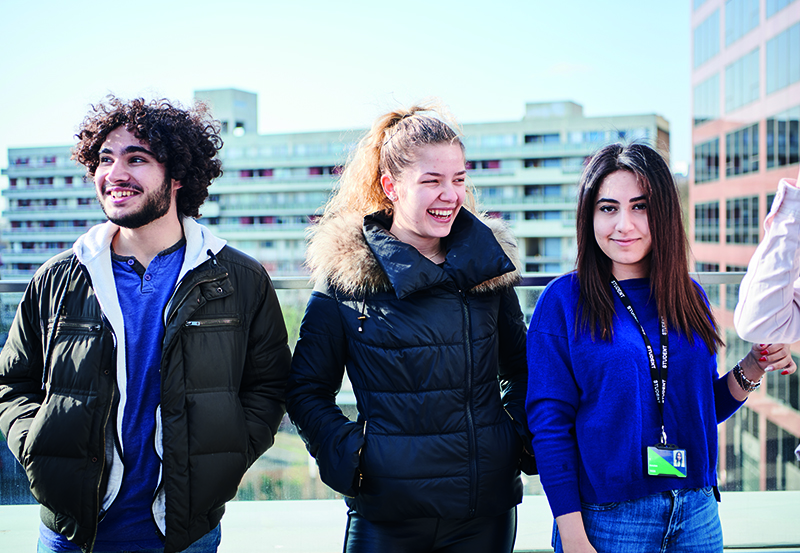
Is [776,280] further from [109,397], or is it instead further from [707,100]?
[707,100]

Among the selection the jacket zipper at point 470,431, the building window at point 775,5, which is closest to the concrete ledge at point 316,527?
the jacket zipper at point 470,431

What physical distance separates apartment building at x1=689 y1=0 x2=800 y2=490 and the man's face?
1309 inches

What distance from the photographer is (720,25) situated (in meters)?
48.1

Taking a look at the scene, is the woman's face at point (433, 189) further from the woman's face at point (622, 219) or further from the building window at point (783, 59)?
the building window at point (783, 59)

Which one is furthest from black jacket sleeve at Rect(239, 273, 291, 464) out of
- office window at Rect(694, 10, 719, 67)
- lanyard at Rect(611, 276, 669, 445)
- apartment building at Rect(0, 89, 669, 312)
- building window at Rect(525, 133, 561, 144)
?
building window at Rect(525, 133, 561, 144)

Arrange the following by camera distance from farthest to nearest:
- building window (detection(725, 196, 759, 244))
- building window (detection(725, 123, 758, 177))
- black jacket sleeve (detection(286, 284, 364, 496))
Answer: building window (detection(725, 123, 758, 177)) < building window (detection(725, 196, 759, 244)) < black jacket sleeve (detection(286, 284, 364, 496))

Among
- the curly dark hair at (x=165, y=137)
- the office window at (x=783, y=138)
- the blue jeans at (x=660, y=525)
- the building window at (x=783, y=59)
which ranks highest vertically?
the building window at (x=783, y=59)

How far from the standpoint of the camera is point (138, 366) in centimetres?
188

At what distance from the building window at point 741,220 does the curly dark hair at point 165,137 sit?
44431 mm

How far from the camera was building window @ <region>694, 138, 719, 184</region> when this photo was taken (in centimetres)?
4909

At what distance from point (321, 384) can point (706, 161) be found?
55.3m

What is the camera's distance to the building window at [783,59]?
37.7 m

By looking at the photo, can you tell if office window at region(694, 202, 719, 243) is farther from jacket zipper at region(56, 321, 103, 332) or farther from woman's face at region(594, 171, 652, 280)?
jacket zipper at region(56, 321, 103, 332)

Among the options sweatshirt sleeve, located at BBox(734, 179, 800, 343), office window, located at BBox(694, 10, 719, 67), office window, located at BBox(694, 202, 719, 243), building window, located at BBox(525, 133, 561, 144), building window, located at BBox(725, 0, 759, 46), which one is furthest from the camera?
building window, located at BBox(525, 133, 561, 144)
